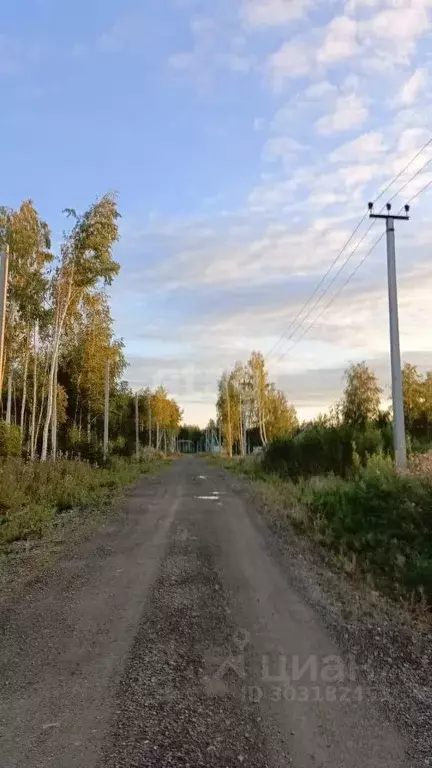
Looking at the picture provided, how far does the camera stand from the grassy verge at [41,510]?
825 centimetres

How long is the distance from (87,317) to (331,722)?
84.3 ft

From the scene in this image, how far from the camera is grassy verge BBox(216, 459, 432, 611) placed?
269 inches

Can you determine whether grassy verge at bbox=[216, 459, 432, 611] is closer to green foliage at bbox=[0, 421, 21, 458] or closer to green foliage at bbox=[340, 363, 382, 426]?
green foliage at bbox=[0, 421, 21, 458]

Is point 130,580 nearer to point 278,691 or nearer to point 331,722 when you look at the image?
point 278,691

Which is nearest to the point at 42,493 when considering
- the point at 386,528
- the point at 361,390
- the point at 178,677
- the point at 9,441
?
the point at 9,441

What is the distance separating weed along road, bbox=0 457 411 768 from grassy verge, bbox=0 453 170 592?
0.92m

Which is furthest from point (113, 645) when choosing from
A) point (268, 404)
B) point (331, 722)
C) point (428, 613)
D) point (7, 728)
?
point (268, 404)

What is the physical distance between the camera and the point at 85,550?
876cm

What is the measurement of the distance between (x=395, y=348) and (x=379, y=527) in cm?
696

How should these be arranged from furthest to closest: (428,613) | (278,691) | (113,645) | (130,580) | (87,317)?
(87,317) < (130,580) < (428,613) < (113,645) < (278,691)

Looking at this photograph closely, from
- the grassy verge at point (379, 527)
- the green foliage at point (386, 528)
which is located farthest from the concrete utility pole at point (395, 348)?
the green foliage at point (386, 528)

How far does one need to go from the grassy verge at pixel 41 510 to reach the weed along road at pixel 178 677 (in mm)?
924

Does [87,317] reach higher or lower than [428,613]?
higher

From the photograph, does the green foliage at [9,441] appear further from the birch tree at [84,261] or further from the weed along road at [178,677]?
the weed along road at [178,677]
